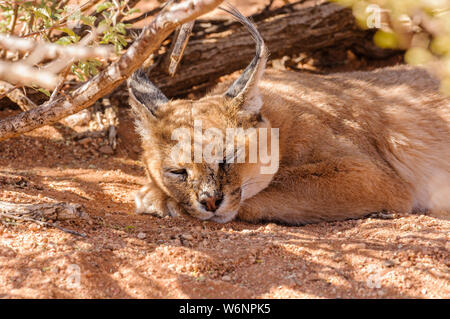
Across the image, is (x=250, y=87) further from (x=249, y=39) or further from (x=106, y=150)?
(x=249, y=39)

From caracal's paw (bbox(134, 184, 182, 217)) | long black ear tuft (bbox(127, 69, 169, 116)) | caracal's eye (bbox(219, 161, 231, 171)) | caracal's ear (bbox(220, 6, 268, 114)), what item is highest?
caracal's ear (bbox(220, 6, 268, 114))

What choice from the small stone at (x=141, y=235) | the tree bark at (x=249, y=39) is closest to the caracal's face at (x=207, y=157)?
the small stone at (x=141, y=235)

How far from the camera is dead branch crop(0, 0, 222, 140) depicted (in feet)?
8.66

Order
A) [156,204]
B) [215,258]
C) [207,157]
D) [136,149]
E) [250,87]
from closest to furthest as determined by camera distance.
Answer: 1. [215,258]
2. [207,157]
3. [250,87]
4. [156,204]
5. [136,149]

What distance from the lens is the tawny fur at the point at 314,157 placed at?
14.5 ft

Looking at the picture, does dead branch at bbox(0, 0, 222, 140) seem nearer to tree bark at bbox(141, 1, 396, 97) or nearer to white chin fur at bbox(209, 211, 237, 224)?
white chin fur at bbox(209, 211, 237, 224)

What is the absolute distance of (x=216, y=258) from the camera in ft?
10.9

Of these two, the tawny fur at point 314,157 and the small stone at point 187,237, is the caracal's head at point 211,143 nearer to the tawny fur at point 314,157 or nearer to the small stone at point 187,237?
the tawny fur at point 314,157

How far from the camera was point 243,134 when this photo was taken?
4.37 metres

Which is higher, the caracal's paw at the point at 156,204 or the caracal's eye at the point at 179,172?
the caracal's eye at the point at 179,172

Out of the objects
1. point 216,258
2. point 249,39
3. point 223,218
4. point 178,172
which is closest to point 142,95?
point 178,172

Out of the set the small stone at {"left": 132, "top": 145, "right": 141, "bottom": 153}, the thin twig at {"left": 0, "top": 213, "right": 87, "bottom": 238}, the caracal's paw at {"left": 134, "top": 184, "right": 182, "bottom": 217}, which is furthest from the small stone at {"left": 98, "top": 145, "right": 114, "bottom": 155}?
the thin twig at {"left": 0, "top": 213, "right": 87, "bottom": 238}

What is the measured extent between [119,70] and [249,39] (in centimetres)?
428

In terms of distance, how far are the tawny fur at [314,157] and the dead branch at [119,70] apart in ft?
3.83
